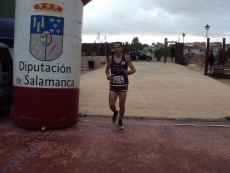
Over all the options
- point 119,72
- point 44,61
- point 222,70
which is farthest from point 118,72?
point 222,70

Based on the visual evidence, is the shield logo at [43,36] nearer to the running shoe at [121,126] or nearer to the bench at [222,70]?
the running shoe at [121,126]

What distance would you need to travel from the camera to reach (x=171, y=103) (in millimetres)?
8773

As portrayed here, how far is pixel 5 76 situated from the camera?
6418 mm

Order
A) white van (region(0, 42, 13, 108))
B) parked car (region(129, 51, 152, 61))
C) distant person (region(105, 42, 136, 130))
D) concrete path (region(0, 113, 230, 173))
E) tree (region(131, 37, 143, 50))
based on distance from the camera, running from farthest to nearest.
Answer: tree (region(131, 37, 143, 50)), parked car (region(129, 51, 152, 61)), white van (region(0, 42, 13, 108)), distant person (region(105, 42, 136, 130)), concrete path (region(0, 113, 230, 173))

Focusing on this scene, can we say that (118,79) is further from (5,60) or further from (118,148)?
(5,60)

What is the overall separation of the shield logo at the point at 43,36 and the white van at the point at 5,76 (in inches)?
53.2

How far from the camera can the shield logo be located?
212 inches

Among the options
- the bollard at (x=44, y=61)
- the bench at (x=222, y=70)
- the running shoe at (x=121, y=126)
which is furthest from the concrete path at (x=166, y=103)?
the bench at (x=222, y=70)

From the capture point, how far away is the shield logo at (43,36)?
17.7 feet

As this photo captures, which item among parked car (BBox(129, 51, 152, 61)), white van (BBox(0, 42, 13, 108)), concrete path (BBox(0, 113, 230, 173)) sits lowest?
concrete path (BBox(0, 113, 230, 173))

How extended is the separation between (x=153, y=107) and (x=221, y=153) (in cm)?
360

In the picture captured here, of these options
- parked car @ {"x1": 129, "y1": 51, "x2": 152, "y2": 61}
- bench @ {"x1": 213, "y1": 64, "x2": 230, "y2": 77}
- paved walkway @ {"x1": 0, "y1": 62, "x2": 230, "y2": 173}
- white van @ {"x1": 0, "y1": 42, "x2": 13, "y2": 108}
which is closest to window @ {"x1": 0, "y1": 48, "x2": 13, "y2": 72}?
white van @ {"x1": 0, "y1": 42, "x2": 13, "y2": 108}

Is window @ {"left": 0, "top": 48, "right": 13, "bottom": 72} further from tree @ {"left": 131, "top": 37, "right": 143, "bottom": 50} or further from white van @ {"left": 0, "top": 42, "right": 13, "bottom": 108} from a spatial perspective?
tree @ {"left": 131, "top": 37, "right": 143, "bottom": 50}

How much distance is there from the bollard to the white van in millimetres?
715
